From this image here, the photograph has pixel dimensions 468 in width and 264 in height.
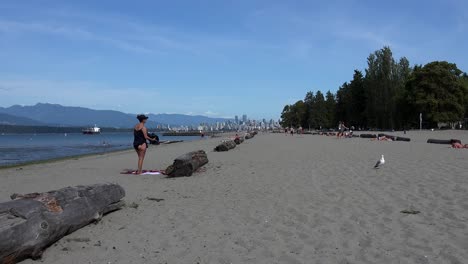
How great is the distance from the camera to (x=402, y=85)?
76.1m

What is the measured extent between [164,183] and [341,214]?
6.27 metres

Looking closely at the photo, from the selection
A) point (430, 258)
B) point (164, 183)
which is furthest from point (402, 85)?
point (430, 258)

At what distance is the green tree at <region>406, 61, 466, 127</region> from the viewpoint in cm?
6288

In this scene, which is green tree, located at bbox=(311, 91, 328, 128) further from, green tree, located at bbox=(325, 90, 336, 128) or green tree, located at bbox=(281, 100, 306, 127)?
green tree, located at bbox=(281, 100, 306, 127)

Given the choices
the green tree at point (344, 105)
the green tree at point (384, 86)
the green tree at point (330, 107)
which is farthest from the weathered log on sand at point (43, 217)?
the green tree at point (330, 107)

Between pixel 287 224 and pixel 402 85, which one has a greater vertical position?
pixel 402 85

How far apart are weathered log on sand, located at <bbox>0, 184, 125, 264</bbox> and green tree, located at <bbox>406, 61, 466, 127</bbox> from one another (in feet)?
211

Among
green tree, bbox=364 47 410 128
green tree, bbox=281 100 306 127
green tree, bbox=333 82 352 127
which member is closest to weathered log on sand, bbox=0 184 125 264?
green tree, bbox=364 47 410 128

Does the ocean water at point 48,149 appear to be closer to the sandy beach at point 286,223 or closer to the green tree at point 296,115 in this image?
the sandy beach at point 286,223

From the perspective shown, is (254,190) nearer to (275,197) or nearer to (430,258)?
(275,197)

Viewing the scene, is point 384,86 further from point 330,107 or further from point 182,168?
point 182,168

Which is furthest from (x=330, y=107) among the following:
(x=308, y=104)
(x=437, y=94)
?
(x=437, y=94)

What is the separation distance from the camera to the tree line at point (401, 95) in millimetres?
63750

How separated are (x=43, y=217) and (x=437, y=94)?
6825 cm
